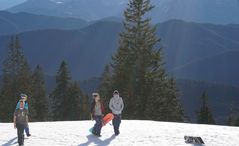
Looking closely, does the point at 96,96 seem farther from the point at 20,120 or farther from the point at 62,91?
the point at 62,91

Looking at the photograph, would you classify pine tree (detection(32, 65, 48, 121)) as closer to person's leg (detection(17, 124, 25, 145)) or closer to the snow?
the snow

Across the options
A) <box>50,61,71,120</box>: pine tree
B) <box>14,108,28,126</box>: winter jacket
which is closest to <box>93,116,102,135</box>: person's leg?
<box>14,108,28,126</box>: winter jacket

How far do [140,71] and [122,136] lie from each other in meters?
32.9

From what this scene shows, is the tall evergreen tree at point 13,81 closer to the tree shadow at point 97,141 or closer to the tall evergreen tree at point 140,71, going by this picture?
the tall evergreen tree at point 140,71

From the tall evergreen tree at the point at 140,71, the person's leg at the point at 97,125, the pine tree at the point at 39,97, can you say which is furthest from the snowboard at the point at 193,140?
the pine tree at the point at 39,97

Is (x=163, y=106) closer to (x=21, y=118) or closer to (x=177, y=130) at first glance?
(x=177, y=130)

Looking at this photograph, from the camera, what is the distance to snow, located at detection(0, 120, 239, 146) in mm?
20594

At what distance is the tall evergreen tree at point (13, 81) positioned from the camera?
217 feet

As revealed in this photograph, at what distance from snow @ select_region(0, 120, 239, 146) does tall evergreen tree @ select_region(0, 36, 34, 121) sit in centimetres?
3919

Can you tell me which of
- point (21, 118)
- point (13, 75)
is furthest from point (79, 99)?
point (21, 118)

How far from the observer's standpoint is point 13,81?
70.2 meters

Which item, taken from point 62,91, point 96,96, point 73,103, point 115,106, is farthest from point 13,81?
point 96,96

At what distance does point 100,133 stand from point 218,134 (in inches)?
232

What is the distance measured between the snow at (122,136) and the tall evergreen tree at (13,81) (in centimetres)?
3919
